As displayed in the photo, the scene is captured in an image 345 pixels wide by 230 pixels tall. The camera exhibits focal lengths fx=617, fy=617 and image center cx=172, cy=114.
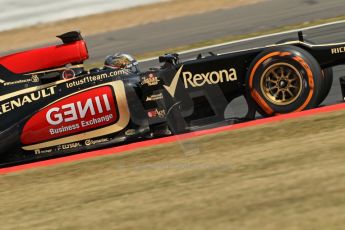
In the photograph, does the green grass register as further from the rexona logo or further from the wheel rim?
the rexona logo

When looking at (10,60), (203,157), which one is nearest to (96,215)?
(203,157)

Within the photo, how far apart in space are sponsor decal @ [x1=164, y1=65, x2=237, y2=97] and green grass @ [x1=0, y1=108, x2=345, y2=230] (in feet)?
2.06

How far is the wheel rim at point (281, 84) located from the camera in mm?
6477

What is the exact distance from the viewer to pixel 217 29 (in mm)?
15039

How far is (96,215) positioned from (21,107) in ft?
9.36

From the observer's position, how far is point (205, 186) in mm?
4938

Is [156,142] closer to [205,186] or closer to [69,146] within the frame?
[69,146]

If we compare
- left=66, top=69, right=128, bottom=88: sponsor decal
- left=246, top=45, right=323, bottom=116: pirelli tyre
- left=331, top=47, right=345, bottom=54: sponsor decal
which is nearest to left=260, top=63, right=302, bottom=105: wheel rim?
left=246, top=45, right=323, bottom=116: pirelli tyre

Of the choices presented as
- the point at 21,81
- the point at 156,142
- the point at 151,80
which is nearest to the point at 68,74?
the point at 21,81

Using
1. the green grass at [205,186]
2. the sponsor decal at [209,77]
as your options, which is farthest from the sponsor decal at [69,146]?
the sponsor decal at [209,77]

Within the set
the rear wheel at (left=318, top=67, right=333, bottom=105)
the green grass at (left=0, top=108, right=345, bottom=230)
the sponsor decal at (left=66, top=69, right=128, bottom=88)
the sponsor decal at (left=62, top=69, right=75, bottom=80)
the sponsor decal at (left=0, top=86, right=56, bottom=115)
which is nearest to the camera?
the green grass at (left=0, top=108, right=345, bottom=230)

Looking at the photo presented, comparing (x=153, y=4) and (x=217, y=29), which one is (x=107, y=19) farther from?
(x=217, y=29)

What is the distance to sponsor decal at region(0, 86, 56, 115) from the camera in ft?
23.5

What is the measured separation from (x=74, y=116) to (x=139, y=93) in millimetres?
781
